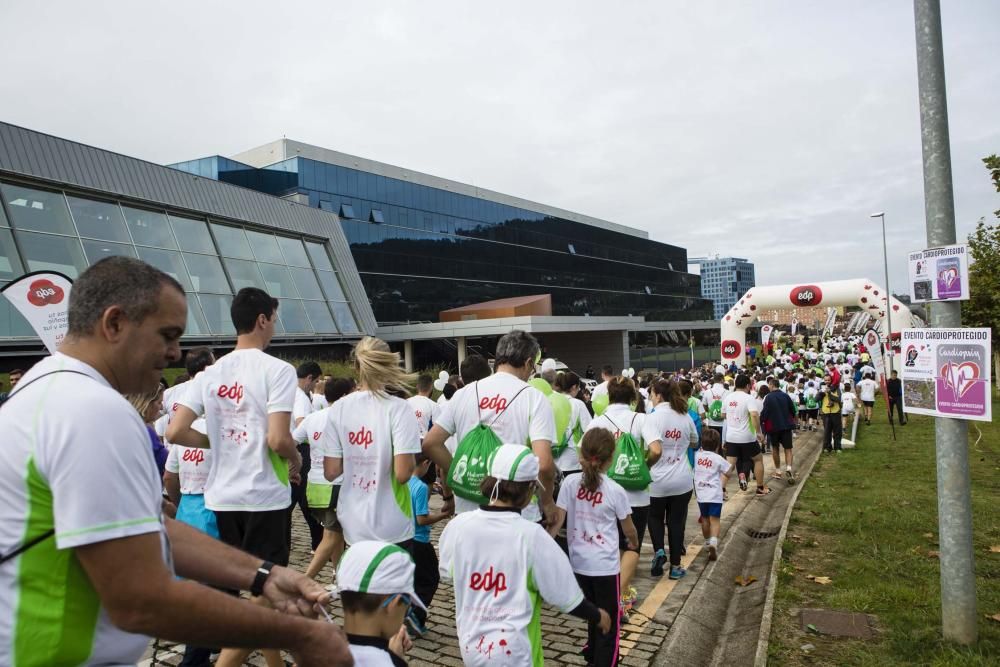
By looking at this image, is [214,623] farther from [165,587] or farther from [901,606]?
[901,606]

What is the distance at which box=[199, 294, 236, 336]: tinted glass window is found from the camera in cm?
1928

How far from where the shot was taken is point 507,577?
300 centimetres

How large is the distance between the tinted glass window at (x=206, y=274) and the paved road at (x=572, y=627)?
14.7 metres

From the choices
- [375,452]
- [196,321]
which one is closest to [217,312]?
[196,321]

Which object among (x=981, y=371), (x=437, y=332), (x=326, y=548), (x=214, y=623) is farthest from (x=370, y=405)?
(x=437, y=332)

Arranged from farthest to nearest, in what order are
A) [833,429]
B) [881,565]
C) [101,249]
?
[101,249] < [833,429] < [881,565]

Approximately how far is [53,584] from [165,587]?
0.24 meters

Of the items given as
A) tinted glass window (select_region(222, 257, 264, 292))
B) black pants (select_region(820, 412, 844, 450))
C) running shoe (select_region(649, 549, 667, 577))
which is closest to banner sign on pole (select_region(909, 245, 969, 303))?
running shoe (select_region(649, 549, 667, 577))

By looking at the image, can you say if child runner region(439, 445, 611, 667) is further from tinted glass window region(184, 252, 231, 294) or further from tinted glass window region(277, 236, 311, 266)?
tinted glass window region(277, 236, 311, 266)

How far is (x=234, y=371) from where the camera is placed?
390 centimetres

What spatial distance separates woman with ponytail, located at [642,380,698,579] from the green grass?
963mm

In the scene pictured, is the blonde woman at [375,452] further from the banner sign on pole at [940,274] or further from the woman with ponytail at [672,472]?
the banner sign on pole at [940,274]

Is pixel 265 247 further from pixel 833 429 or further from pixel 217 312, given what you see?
pixel 833 429

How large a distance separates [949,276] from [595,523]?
2.93 metres
